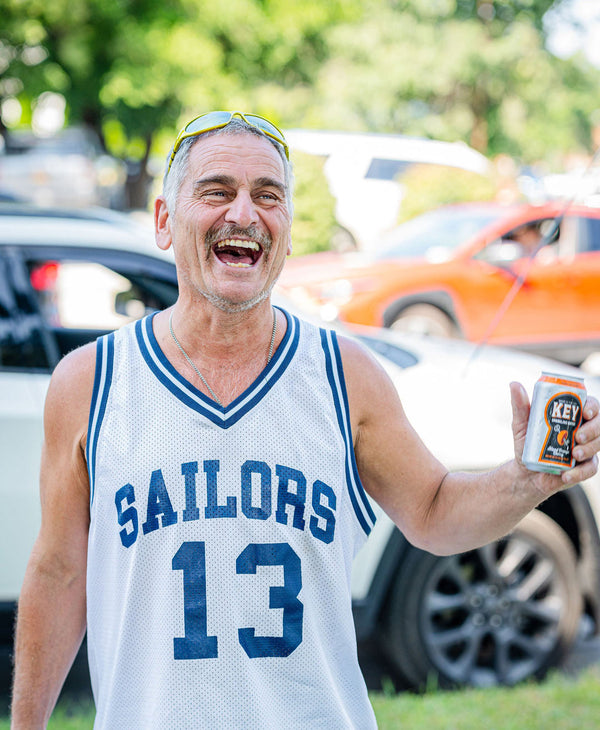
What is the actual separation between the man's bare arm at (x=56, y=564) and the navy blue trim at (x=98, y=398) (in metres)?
0.02

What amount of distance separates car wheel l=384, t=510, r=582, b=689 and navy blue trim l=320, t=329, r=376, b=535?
175 centimetres

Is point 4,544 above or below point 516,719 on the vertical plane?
above

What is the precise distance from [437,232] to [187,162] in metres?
7.60

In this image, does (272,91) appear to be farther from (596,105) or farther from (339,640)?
(339,640)

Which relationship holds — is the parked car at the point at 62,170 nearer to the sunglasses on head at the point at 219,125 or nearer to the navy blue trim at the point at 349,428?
the sunglasses on head at the point at 219,125

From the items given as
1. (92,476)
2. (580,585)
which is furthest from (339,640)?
(580,585)

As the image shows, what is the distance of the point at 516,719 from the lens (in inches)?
129

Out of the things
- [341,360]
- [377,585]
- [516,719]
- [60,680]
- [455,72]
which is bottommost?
[516,719]

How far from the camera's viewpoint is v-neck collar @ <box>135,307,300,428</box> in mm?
1641

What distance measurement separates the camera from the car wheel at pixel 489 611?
3.47m

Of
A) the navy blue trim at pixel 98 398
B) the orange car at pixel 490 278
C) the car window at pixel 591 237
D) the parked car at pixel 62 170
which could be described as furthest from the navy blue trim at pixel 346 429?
the parked car at pixel 62 170

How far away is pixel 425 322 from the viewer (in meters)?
9.02

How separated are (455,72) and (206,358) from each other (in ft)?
52.6

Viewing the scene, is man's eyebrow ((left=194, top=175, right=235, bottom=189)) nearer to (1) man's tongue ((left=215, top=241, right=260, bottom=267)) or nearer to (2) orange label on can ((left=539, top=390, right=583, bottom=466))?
(1) man's tongue ((left=215, top=241, right=260, bottom=267))
